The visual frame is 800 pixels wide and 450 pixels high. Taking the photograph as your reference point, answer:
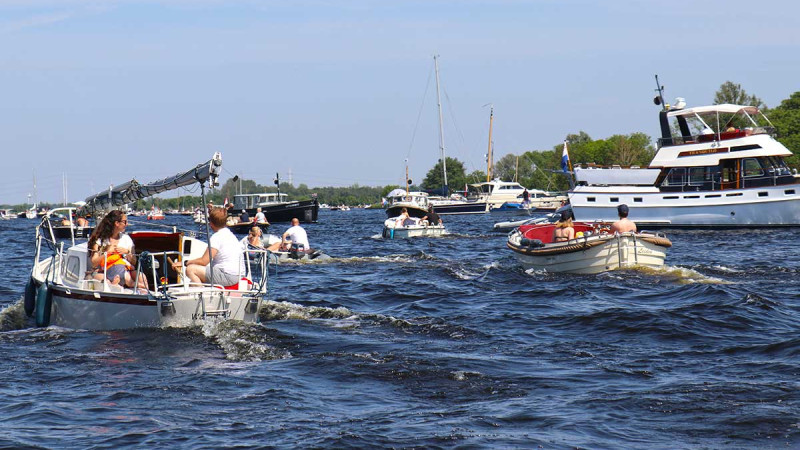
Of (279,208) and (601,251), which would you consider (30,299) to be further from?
(279,208)

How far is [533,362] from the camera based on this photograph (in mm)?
11352

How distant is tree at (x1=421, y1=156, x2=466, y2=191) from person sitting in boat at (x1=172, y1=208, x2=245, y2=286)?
152m

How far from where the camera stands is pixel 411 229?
136ft

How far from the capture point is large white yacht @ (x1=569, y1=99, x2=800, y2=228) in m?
41.2

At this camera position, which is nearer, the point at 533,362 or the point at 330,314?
the point at 533,362

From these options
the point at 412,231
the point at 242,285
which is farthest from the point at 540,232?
the point at 412,231

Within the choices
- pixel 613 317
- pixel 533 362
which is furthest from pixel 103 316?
pixel 613 317

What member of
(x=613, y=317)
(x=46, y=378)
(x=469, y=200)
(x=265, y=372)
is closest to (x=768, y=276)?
(x=613, y=317)

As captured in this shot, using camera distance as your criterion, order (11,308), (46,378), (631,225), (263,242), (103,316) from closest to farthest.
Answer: (46,378)
(103,316)
(11,308)
(631,225)
(263,242)

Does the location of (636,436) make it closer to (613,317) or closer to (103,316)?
(613,317)

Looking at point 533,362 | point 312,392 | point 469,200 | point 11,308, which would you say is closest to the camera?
point 312,392

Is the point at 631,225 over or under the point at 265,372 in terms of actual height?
over

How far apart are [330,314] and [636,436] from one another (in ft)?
27.0

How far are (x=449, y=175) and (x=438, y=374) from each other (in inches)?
6552
